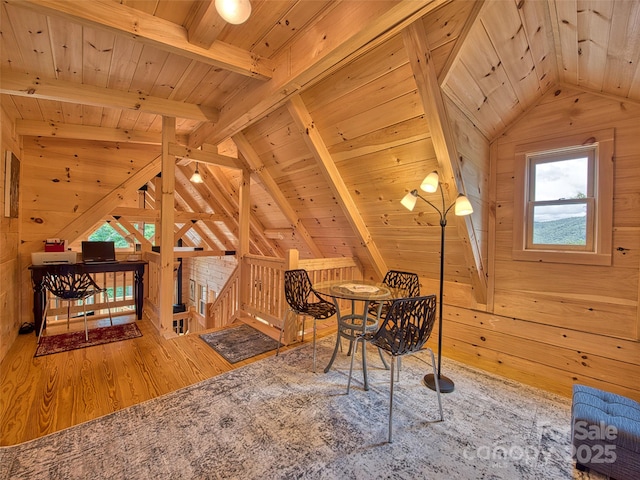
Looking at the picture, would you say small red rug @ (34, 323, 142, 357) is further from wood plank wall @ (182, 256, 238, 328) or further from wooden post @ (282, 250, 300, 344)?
wood plank wall @ (182, 256, 238, 328)

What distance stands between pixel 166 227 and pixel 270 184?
1428 mm

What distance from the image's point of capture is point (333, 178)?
3006 millimetres

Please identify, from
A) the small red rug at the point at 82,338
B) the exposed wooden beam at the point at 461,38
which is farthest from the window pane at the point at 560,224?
the small red rug at the point at 82,338

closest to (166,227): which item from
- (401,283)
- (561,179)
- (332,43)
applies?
(332,43)

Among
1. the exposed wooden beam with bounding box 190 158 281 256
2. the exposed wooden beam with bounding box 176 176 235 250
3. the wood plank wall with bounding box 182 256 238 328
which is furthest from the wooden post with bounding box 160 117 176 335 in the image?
the wood plank wall with bounding box 182 256 238 328

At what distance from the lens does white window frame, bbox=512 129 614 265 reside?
7.21 feet

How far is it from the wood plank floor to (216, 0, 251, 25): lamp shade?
2.50 meters

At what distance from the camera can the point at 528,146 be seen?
8.38 feet

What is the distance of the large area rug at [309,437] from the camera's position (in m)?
1.46

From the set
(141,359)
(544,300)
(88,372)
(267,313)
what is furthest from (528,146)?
(88,372)

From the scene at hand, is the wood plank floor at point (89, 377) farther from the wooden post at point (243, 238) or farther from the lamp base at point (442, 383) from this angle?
the lamp base at point (442, 383)

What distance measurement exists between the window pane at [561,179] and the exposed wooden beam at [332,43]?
1.90 meters

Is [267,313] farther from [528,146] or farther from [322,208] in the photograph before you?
[528,146]

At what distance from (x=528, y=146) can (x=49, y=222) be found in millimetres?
5374
